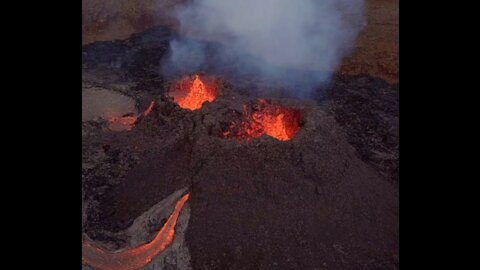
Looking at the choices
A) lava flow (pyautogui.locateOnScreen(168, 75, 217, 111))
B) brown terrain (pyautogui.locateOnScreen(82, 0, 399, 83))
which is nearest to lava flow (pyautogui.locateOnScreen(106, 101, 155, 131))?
lava flow (pyautogui.locateOnScreen(168, 75, 217, 111))

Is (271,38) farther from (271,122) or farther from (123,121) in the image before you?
(123,121)

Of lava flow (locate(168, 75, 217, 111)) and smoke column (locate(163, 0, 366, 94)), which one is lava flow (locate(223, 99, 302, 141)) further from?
smoke column (locate(163, 0, 366, 94))

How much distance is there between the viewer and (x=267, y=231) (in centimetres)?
499

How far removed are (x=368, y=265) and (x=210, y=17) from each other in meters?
8.92

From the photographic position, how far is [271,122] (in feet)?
21.5

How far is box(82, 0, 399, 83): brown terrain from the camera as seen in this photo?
32.0ft

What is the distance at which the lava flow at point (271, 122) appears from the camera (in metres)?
6.30

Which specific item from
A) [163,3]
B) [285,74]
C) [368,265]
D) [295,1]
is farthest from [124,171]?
[163,3]

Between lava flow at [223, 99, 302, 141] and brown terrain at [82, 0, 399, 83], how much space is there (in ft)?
12.4

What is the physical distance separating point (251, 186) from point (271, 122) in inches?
61.3

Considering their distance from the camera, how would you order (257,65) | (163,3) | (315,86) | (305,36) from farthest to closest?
(163,3), (305,36), (257,65), (315,86)

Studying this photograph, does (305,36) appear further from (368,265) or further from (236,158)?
(368,265)

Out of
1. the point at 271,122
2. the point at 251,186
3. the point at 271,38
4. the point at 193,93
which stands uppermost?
the point at 271,38

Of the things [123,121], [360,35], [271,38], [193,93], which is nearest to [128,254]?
[123,121]
